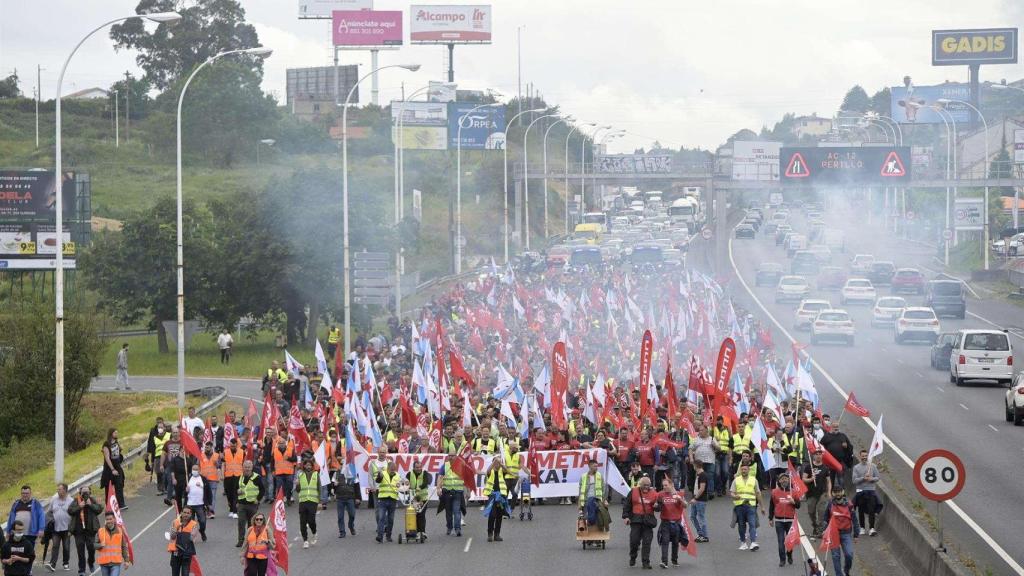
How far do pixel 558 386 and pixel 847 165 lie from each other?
152 feet

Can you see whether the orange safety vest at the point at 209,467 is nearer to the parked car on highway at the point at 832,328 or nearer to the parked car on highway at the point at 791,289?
the parked car on highway at the point at 832,328

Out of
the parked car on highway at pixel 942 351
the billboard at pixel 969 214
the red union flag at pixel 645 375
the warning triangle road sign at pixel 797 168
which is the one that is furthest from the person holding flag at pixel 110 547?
the billboard at pixel 969 214

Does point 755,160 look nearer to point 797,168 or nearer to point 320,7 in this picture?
point 797,168

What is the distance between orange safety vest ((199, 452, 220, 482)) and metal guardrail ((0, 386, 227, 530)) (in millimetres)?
2559

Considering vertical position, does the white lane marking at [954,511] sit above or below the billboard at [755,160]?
below

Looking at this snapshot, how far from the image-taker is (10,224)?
176 ft

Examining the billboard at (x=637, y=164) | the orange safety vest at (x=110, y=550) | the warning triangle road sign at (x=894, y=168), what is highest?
the billboard at (x=637, y=164)

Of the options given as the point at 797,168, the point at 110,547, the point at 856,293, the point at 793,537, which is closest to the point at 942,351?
the point at 856,293

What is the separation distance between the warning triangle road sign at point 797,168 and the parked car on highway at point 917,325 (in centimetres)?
1810

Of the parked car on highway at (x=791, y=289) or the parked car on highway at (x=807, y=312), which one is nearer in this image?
the parked car on highway at (x=807, y=312)

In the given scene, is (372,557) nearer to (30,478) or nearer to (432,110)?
(30,478)

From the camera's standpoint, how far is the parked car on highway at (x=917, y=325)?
55.1 meters

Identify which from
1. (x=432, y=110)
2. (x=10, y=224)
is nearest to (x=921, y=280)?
(x=432, y=110)

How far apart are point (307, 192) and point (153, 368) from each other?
847 centimetres
